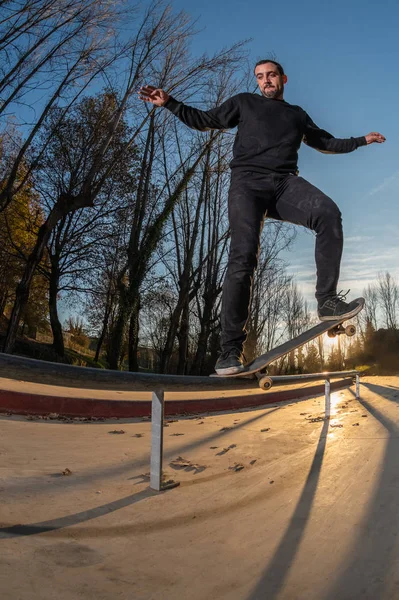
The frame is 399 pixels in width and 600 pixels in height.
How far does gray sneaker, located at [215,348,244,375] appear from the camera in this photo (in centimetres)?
227

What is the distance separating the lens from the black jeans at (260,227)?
7.21 feet

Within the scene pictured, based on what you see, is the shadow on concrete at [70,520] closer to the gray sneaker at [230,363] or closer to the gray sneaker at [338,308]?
the gray sneaker at [230,363]

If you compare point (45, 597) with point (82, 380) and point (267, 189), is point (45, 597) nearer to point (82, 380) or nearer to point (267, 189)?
point (82, 380)

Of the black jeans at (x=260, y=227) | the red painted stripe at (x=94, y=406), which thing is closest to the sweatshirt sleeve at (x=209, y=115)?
the black jeans at (x=260, y=227)

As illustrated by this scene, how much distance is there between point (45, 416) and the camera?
5.59 metres

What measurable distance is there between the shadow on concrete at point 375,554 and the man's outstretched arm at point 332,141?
1886 millimetres

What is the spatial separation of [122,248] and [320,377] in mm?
13672

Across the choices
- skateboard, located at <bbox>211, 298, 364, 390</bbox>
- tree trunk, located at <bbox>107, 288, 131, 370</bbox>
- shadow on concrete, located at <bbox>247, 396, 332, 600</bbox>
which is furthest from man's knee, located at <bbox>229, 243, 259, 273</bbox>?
tree trunk, located at <bbox>107, 288, 131, 370</bbox>

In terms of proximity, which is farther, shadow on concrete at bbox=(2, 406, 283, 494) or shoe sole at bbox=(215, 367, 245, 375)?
shadow on concrete at bbox=(2, 406, 283, 494)

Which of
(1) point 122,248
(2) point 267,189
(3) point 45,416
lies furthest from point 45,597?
(1) point 122,248

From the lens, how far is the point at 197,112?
2.45 m

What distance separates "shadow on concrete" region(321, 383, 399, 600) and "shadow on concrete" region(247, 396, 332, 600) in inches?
7.0

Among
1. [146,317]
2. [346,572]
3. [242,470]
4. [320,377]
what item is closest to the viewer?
[346,572]

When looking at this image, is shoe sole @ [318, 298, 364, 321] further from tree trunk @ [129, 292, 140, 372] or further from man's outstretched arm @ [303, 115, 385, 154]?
tree trunk @ [129, 292, 140, 372]
